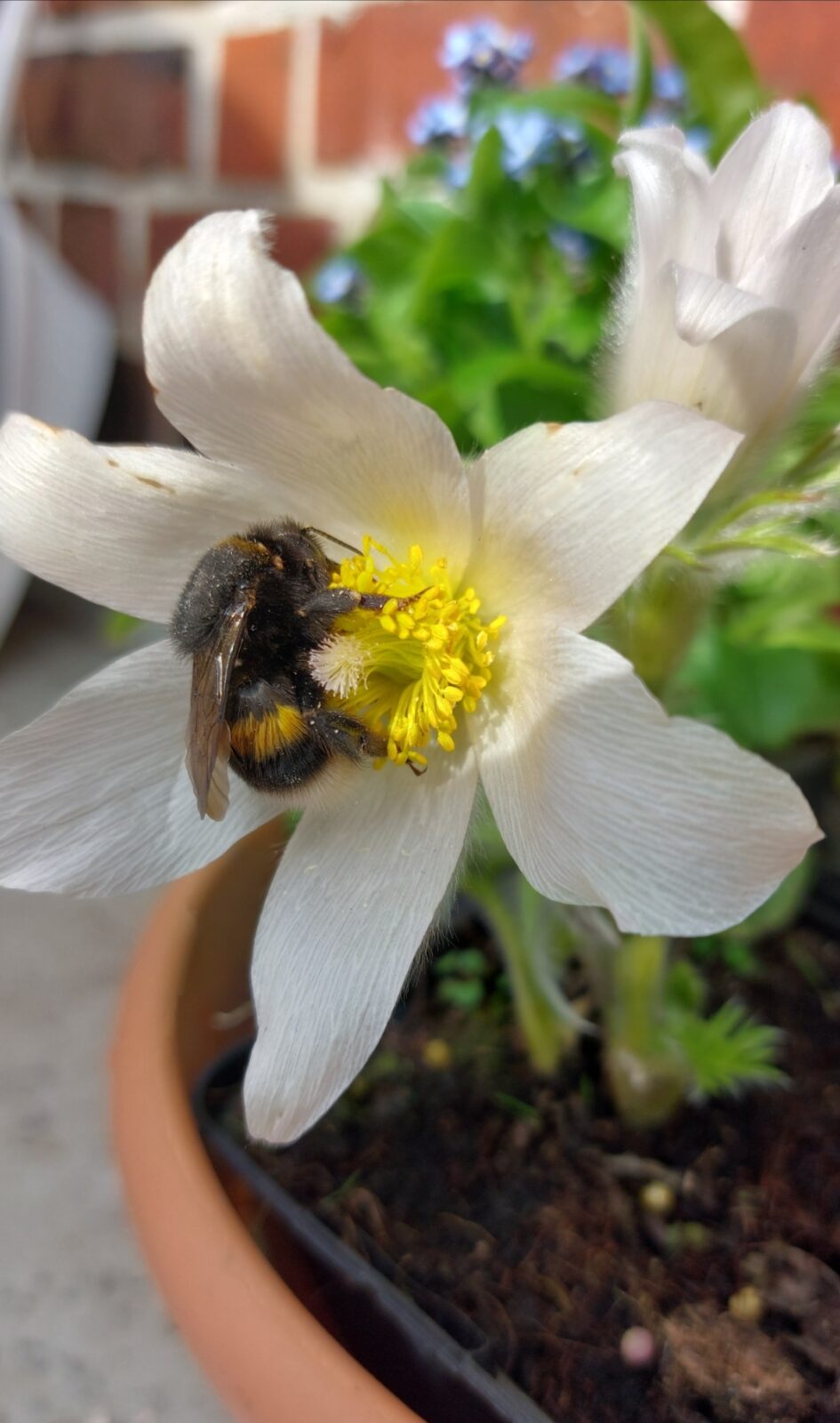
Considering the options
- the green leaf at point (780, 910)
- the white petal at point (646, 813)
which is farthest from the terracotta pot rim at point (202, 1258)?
the green leaf at point (780, 910)

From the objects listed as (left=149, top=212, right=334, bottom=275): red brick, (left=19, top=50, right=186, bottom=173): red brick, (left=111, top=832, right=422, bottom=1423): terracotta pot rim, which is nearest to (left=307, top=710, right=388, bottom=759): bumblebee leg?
(left=111, top=832, right=422, bottom=1423): terracotta pot rim

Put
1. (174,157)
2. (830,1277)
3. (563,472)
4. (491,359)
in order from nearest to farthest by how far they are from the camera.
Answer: (563,472), (830,1277), (491,359), (174,157)

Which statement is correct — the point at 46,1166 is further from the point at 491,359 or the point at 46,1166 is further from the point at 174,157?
the point at 174,157

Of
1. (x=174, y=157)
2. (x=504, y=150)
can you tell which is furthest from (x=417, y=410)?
(x=174, y=157)

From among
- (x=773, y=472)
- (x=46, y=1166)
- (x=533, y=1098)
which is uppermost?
(x=773, y=472)

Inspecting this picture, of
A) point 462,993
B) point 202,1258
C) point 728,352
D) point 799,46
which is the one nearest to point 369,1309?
point 202,1258

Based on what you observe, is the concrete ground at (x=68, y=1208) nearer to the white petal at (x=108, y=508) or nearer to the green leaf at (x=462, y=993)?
the green leaf at (x=462, y=993)
